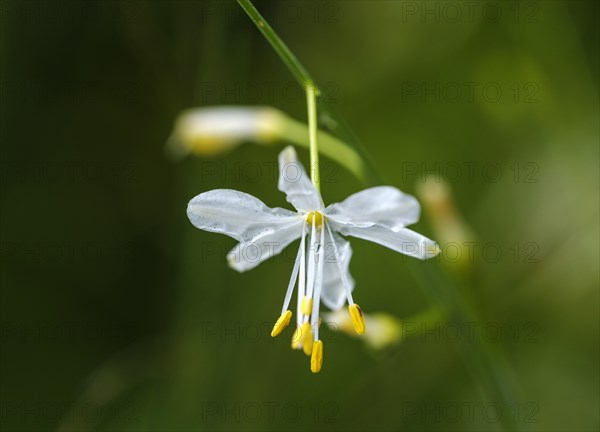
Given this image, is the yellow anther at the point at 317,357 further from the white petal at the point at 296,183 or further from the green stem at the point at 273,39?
the green stem at the point at 273,39

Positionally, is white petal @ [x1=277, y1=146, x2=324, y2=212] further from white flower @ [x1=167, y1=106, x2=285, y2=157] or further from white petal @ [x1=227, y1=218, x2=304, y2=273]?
white flower @ [x1=167, y1=106, x2=285, y2=157]

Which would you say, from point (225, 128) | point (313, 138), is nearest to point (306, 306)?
point (313, 138)

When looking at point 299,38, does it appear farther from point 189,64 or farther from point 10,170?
point 10,170

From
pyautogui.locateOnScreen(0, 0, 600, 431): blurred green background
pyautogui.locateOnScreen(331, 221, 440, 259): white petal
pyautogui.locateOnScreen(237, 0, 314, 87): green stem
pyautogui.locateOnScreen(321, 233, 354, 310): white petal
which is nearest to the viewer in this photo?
pyautogui.locateOnScreen(237, 0, 314, 87): green stem

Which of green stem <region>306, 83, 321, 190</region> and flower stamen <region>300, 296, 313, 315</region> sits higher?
green stem <region>306, 83, 321, 190</region>

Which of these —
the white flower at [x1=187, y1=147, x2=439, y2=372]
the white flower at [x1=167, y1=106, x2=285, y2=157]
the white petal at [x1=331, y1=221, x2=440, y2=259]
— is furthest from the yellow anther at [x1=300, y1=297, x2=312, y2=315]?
the white flower at [x1=167, y1=106, x2=285, y2=157]

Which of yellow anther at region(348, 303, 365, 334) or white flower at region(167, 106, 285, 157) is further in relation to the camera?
white flower at region(167, 106, 285, 157)

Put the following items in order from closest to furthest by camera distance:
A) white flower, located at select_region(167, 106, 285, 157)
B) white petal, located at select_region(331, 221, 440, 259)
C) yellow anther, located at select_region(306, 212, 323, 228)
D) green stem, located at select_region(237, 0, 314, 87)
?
green stem, located at select_region(237, 0, 314, 87) < white petal, located at select_region(331, 221, 440, 259) < yellow anther, located at select_region(306, 212, 323, 228) < white flower, located at select_region(167, 106, 285, 157)
